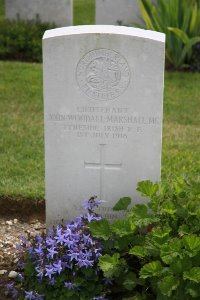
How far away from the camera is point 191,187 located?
394cm

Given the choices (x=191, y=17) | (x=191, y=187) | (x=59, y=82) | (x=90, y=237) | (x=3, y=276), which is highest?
(x=191, y=17)

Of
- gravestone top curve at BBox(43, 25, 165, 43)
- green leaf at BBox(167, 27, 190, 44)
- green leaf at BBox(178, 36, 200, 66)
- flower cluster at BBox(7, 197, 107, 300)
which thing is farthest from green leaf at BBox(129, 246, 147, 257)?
green leaf at BBox(178, 36, 200, 66)

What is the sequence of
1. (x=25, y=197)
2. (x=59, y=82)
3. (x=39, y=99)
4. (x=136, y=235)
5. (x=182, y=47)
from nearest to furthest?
1. (x=136, y=235)
2. (x=59, y=82)
3. (x=25, y=197)
4. (x=39, y=99)
5. (x=182, y=47)

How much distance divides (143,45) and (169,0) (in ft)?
17.8

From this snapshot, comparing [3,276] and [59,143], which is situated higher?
[59,143]

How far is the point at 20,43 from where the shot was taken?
9562 millimetres

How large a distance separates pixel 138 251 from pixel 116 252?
0.27 m

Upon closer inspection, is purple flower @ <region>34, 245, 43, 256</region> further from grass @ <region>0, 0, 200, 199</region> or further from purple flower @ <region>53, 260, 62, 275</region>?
grass @ <region>0, 0, 200, 199</region>

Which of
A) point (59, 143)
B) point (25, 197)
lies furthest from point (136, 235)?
point (25, 197)

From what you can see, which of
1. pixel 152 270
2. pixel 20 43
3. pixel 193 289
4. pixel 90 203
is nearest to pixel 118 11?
pixel 20 43

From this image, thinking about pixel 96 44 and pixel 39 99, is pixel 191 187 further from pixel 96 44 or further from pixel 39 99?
pixel 39 99

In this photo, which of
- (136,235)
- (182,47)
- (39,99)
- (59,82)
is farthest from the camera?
(182,47)

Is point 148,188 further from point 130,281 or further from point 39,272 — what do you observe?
point 39,272

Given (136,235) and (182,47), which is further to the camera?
(182,47)
